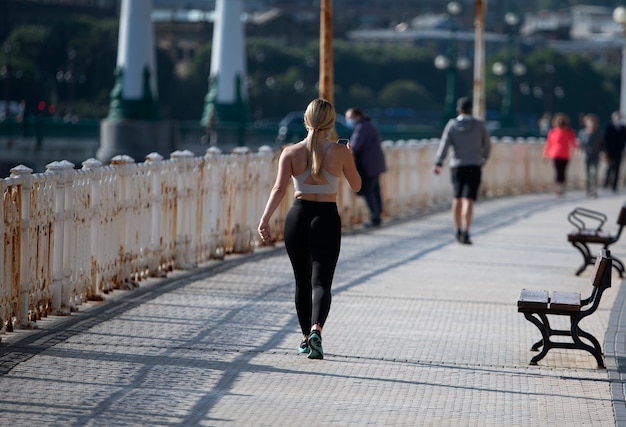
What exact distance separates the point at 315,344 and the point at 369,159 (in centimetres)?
1097

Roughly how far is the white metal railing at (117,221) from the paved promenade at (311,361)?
0.22m

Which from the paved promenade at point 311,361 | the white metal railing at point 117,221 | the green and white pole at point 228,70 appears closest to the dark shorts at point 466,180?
the white metal railing at point 117,221

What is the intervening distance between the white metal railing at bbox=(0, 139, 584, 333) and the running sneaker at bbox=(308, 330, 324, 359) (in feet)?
6.42

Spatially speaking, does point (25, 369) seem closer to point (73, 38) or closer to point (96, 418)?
point (96, 418)

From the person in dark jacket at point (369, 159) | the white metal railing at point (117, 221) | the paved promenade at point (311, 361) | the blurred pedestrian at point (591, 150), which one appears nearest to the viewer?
the paved promenade at point (311, 361)

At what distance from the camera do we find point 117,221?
12.1 meters

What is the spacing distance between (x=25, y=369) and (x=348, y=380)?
1762 millimetres

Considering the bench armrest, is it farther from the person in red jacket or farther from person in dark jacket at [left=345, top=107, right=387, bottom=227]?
the person in red jacket

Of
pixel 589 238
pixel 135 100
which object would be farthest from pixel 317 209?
pixel 135 100

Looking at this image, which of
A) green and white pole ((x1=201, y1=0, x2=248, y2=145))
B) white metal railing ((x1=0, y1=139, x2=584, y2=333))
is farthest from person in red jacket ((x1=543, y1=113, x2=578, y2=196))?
green and white pole ((x1=201, y1=0, x2=248, y2=145))

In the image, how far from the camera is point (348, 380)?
28.1 ft

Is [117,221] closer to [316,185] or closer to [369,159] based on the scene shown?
[316,185]

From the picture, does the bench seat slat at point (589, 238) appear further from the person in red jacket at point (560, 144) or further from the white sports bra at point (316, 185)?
the person in red jacket at point (560, 144)

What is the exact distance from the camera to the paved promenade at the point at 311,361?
763 centimetres
